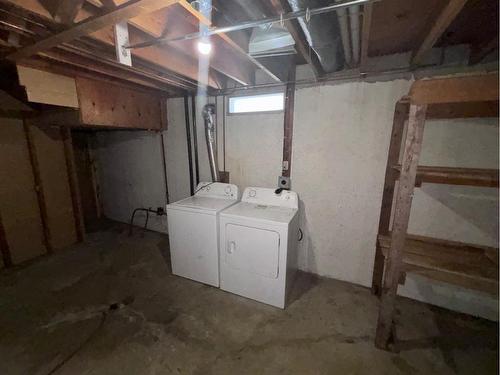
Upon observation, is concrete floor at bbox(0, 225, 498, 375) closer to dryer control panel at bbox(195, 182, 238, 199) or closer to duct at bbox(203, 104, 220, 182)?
dryer control panel at bbox(195, 182, 238, 199)

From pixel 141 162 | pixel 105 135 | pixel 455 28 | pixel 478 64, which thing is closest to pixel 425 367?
pixel 478 64

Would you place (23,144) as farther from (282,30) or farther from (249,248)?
(282,30)

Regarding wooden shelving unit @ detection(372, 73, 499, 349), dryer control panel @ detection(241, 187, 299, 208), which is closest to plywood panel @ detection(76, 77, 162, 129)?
dryer control panel @ detection(241, 187, 299, 208)

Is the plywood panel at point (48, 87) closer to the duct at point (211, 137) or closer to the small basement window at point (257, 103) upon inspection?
the duct at point (211, 137)

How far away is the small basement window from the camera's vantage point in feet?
7.73

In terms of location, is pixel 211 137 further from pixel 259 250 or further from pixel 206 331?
pixel 206 331

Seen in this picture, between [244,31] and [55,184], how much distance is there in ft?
10.2

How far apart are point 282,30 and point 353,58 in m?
0.76

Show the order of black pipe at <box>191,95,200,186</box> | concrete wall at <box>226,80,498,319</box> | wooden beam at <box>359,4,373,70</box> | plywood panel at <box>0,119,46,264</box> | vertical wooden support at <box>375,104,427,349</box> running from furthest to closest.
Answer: black pipe at <box>191,95,200,186</box>
plywood panel at <box>0,119,46,264</box>
concrete wall at <box>226,80,498,319</box>
vertical wooden support at <box>375,104,427,349</box>
wooden beam at <box>359,4,373,70</box>

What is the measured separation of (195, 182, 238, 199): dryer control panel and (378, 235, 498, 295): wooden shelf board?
1517mm

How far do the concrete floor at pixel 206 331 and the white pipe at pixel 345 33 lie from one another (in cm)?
211

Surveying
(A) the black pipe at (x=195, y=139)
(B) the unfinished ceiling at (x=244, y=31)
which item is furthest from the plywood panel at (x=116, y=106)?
(A) the black pipe at (x=195, y=139)

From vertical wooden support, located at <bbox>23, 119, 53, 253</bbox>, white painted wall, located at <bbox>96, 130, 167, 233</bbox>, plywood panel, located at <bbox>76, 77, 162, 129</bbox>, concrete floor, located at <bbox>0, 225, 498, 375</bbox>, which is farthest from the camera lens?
white painted wall, located at <bbox>96, 130, 167, 233</bbox>

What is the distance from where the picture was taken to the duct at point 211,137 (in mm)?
2592
